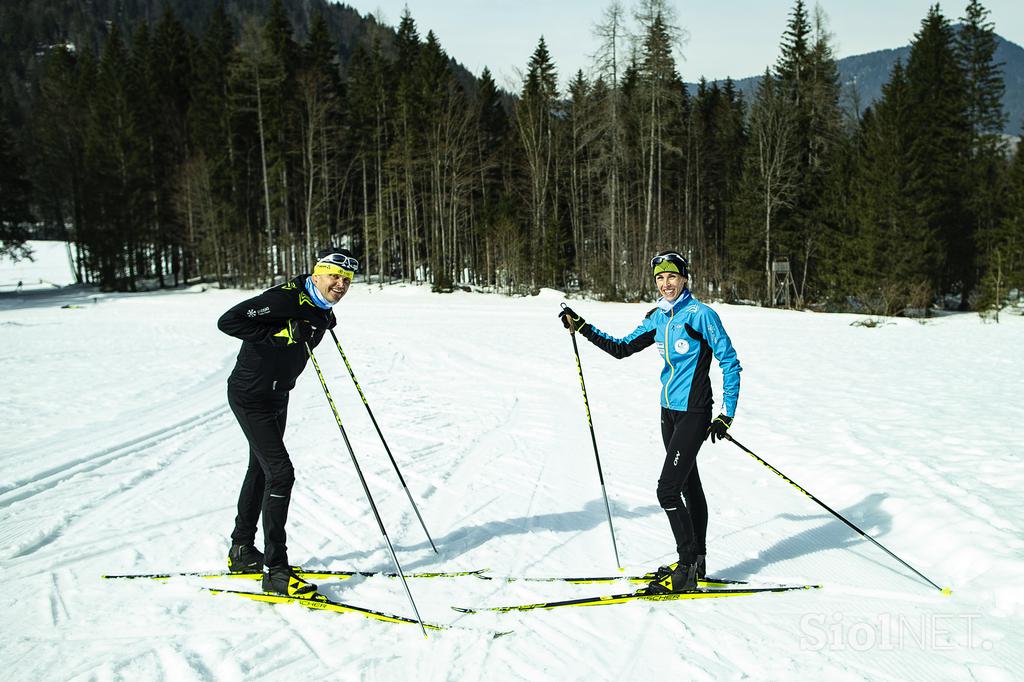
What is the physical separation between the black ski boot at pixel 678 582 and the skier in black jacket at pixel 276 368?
2250 mm

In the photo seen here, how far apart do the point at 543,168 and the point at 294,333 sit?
36.4 m

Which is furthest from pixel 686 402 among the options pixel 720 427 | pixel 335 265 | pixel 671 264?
pixel 335 265

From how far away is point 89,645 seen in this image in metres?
3.55

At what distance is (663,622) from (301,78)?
40.6 meters

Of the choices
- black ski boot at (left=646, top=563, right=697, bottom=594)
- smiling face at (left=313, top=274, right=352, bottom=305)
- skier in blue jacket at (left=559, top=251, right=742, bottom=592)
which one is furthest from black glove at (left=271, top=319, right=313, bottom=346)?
black ski boot at (left=646, top=563, right=697, bottom=594)

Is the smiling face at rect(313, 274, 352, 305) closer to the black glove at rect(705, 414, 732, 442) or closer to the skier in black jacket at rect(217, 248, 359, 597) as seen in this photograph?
the skier in black jacket at rect(217, 248, 359, 597)

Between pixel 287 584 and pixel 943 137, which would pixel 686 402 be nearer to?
pixel 287 584

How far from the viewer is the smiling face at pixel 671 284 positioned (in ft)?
13.9

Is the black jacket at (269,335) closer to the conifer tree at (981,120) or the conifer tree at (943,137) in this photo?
the conifer tree at (943,137)

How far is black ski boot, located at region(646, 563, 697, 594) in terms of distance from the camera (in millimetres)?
4102

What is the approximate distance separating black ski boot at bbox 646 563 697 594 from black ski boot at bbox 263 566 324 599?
2.19 m

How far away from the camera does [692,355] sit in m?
4.14

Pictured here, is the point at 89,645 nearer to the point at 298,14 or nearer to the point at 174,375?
the point at 174,375

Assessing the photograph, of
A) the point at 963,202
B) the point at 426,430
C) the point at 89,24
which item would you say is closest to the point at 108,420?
the point at 426,430
